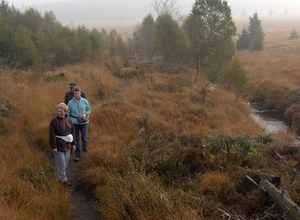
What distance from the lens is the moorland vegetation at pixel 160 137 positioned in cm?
398

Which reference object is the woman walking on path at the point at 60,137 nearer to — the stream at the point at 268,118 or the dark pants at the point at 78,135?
the dark pants at the point at 78,135

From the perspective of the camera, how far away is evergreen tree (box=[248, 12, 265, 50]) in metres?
36.3

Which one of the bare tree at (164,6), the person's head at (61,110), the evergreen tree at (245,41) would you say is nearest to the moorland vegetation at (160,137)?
the person's head at (61,110)

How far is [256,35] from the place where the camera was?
36969 mm

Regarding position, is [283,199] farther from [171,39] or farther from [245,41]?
[245,41]

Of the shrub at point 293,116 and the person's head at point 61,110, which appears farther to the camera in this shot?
the shrub at point 293,116

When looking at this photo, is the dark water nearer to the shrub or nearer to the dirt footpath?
the shrub

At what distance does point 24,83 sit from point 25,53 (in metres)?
5.97

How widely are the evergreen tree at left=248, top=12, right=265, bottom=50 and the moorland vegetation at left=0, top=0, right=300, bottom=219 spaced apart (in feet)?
53.7

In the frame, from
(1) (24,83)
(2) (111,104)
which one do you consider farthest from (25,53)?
(2) (111,104)

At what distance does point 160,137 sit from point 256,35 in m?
35.3

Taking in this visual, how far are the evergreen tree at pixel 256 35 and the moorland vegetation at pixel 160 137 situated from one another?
16.4m

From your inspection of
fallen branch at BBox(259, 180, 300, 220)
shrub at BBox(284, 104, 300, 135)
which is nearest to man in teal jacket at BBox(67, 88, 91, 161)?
fallen branch at BBox(259, 180, 300, 220)

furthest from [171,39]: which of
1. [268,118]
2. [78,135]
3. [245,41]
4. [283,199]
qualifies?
[245,41]
